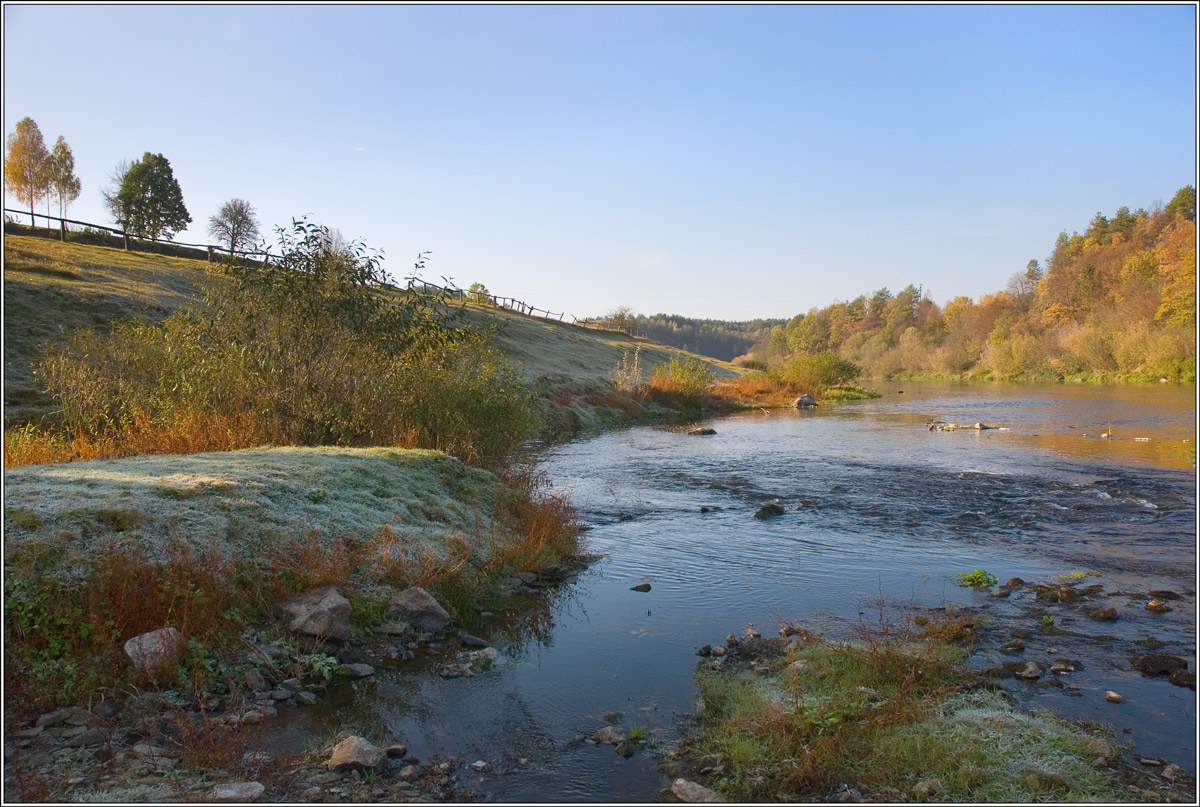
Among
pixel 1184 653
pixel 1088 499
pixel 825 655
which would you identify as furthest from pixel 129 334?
pixel 1088 499

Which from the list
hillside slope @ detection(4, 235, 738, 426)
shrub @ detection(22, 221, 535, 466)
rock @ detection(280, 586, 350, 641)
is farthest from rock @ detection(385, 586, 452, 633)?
hillside slope @ detection(4, 235, 738, 426)

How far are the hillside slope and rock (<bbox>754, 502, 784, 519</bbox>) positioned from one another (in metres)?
7.28

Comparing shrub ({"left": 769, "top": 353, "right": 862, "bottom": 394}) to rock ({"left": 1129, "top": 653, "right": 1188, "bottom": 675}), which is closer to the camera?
rock ({"left": 1129, "top": 653, "right": 1188, "bottom": 675})

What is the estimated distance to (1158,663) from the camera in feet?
24.5

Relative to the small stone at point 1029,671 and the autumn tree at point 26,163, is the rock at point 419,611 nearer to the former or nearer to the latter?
the small stone at point 1029,671

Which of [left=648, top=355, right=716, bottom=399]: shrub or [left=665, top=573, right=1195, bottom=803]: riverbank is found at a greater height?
[left=648, top=355, right=716, bottom=399]: shrub

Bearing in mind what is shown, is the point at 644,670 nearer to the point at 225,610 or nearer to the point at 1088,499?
the point at 225,610

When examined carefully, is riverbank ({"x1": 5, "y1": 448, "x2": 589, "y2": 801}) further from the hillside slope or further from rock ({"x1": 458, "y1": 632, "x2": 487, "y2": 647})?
the hillside slope

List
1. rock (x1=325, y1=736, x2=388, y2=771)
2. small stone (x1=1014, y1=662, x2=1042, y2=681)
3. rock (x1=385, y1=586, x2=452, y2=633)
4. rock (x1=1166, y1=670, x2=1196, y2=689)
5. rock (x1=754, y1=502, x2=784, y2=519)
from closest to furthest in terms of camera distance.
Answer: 1. rock (x1=325, y1=736, x2=388, y2=771)
2. rock (x1=1166, y1=670, x2=1196, y2=689)
3. small stone (x1=1014, y1=662, x2=1042, y2=681)
4. rock (x1=385, y1=586, x2=452, y2=633)
5. rock (x1=754, y1=502, x2=784, y2=519)

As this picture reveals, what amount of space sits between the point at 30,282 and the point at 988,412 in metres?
46.1

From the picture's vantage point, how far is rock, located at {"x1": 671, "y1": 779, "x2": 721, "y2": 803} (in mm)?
5227

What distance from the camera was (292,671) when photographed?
7.29 metres

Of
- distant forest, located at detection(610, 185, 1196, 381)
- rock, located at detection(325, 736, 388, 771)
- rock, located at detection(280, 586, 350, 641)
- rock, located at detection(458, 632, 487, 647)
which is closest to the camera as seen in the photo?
rock, located at detection(325, 736, 388, 771)

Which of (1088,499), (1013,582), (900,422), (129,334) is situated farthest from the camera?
(900,422)
